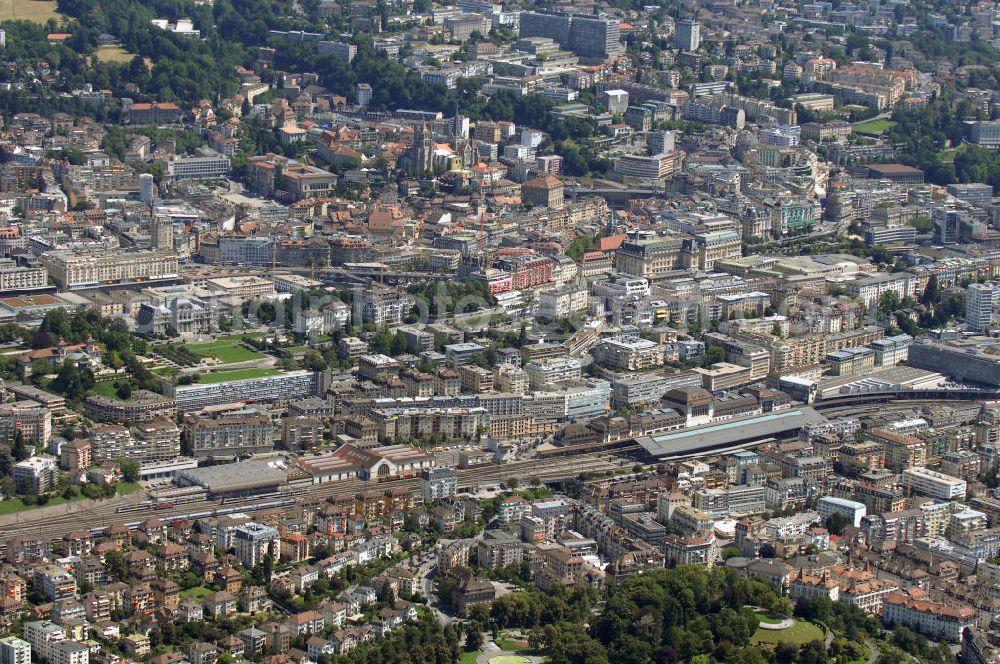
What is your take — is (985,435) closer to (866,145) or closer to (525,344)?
(525,344)

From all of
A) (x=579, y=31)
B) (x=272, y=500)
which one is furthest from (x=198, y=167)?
(x=272, y=500)

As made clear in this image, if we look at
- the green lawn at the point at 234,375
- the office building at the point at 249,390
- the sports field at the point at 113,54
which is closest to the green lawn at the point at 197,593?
the office building at the point at 249,390

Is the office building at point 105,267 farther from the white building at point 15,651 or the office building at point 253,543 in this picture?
the white building at point 15,651

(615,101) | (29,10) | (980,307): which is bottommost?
(980,307)

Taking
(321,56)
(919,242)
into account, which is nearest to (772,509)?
(919,242)

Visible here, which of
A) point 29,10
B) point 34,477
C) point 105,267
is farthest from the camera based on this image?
point 29,10

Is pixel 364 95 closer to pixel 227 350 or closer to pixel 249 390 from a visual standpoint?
pixel 227 350
